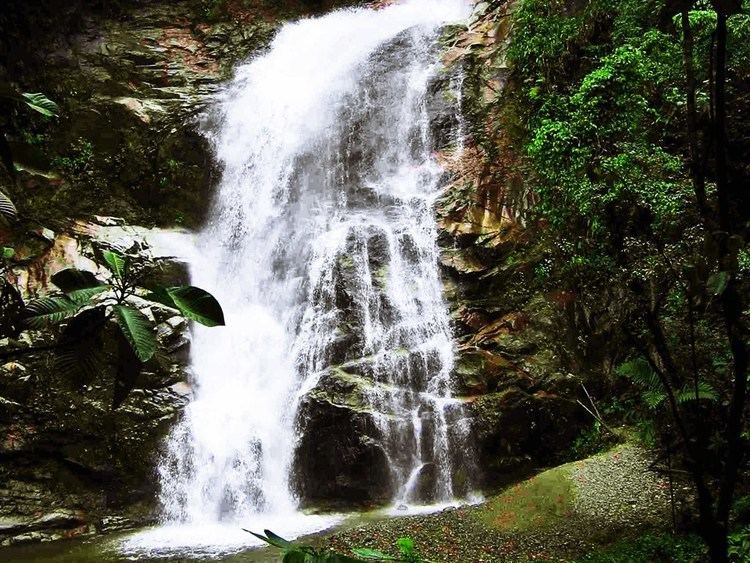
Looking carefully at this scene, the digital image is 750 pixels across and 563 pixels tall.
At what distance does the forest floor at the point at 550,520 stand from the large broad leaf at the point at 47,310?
16.6ft

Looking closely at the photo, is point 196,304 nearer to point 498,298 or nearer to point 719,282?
point 719,282

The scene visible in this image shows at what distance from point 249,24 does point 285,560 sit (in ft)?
63.5

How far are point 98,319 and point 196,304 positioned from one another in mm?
392

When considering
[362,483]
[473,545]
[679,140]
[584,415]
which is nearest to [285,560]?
[473,545]

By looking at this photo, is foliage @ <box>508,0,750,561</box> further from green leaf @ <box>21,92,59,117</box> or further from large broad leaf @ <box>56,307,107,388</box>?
green leaf @ <box>21,92,59,117</box>

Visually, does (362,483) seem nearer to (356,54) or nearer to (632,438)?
(632,438)

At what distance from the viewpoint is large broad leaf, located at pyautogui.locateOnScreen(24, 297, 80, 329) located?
70.9 inches

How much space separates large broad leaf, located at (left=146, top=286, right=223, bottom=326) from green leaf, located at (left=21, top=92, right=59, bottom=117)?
0.89 meters

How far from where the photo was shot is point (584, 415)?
900 cm

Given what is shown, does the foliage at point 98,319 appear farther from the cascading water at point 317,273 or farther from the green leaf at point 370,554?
the cascading water at point 317,273

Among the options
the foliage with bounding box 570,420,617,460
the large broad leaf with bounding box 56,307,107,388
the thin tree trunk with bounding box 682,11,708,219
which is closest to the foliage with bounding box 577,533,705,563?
the foliage with bounding box 570,420,617,460

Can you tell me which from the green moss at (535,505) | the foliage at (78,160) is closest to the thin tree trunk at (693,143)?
the green moss at (535,505)

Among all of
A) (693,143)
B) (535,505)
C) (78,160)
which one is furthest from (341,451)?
(78,160)

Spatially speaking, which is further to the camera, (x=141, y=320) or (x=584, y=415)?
(x=584, y=415)
